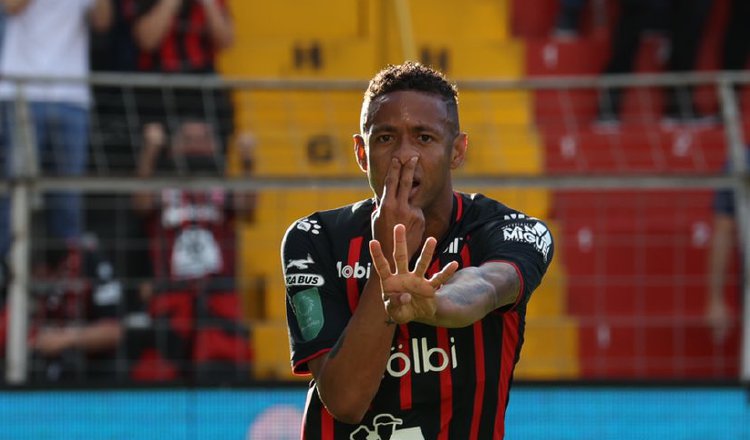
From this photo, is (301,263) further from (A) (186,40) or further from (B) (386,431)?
(A) (186,40)

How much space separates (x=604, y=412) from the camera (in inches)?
299

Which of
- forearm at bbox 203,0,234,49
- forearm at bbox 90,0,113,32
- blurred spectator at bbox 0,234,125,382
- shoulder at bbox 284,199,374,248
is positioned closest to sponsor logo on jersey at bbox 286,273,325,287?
shoulder at bbox 284,199,374,248

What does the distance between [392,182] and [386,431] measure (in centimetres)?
68

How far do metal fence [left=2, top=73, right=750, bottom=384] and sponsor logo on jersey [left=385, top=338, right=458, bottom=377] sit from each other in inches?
163

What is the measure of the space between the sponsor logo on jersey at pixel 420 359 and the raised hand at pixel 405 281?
43cm

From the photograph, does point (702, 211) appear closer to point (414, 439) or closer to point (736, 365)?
point (736, 365)

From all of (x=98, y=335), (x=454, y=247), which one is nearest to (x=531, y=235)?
(x=454, y=247)

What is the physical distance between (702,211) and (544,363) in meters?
1.88

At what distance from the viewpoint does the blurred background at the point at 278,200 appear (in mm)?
7562

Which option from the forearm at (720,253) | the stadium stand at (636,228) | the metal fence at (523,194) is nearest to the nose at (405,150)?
the metal fence at (523,194)

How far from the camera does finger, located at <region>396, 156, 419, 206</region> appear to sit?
3539 mm

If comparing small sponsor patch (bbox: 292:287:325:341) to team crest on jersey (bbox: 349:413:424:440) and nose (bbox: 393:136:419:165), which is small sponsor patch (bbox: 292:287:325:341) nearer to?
team crest on jersey (bbox: 349:413:424:440)

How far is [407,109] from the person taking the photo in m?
3.73

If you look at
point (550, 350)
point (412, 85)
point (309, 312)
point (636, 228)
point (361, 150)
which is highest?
point (412, 85)
